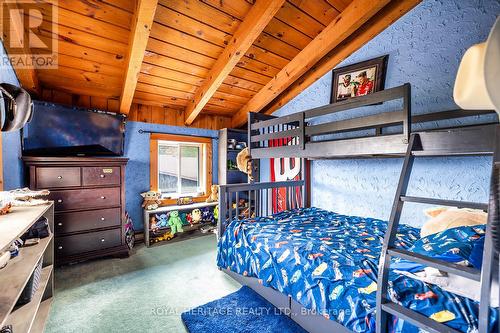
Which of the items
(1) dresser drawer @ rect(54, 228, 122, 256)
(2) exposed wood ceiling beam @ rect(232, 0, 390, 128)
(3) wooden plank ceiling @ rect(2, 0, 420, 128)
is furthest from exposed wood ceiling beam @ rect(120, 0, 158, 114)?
(2) exposed wood ceiling beam @ rect(232, 0, 390, 128)

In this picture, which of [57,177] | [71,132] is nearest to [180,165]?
[71,132]

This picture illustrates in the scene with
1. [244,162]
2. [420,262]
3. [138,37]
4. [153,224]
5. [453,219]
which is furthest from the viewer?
[244,162]

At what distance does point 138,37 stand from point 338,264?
2.46 m

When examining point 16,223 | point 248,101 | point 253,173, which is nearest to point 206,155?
point 253,173

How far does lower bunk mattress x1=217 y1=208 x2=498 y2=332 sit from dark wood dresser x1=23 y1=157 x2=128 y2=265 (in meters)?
1.43

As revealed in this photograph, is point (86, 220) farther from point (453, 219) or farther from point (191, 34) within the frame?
point (453, 219)

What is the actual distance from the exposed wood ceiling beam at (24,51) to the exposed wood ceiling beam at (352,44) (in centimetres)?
310

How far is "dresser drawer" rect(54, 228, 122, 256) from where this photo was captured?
2.37 meters

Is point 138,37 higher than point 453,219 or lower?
higher

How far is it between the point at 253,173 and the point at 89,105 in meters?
2.66

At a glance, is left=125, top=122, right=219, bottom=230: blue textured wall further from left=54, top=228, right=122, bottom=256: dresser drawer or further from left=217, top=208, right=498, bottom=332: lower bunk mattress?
left=217, top=208, right=498, bottom=332: lower bunk mattress

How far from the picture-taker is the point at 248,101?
3854 millimetres

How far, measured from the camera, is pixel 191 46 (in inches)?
99.7

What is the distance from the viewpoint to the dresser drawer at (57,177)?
2.28 metres
